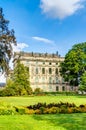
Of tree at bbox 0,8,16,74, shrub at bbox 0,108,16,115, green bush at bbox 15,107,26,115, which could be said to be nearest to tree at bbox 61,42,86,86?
tree at bbox 0,8,16,74

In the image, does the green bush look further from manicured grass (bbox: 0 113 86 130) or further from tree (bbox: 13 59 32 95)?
tree (bbox: 13 59 32 95)

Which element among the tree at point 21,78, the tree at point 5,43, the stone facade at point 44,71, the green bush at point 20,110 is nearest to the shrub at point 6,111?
the green bush at point 20,110

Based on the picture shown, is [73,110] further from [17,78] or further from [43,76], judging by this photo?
[43,76]

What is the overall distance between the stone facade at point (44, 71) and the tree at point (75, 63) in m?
23.3

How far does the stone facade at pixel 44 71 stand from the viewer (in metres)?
107

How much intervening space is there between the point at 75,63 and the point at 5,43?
45.1 metres

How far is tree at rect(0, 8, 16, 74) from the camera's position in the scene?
38122 mm

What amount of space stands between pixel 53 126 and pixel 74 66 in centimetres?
6653

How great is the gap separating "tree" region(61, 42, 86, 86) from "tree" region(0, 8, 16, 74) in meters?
43.8

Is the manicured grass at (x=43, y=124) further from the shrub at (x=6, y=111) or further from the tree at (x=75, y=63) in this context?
the tree at (x=75, y=63)

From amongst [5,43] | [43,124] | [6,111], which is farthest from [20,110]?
[5,43]

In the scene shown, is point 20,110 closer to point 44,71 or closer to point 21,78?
point 21,78

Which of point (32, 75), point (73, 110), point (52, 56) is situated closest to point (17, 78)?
point (32, 75)

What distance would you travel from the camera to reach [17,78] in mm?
80875
